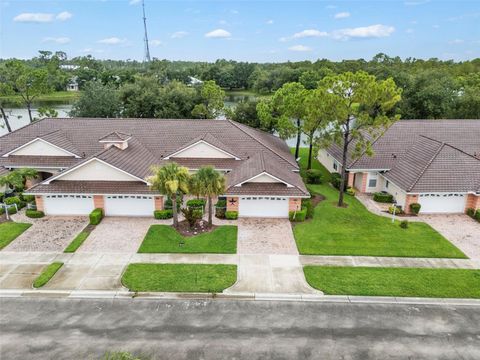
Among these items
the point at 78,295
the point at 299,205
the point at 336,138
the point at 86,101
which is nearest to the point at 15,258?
the point at 78,295

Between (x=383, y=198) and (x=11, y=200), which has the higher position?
(x=11, y=200)

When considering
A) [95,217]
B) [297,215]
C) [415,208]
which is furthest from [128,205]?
[415,208]

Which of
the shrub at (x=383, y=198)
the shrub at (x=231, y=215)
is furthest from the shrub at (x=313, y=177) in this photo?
the shrub at (x=231, y=215)

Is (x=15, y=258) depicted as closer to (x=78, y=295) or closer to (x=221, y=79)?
(x=78, y=295)

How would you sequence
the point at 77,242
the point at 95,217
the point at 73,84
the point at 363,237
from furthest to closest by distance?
the point at 73,84 < the point at 95,217 < the point at 363,237 < the point at 77,242

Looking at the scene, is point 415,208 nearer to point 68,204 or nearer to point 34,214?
point 68,204

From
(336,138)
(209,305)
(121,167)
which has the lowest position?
(209,305)
